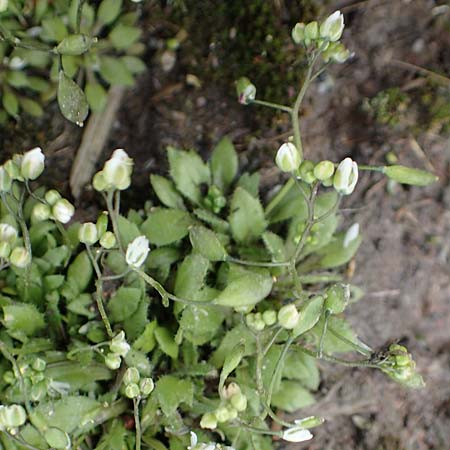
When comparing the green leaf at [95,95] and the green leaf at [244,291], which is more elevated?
the green leaf at [95,95]

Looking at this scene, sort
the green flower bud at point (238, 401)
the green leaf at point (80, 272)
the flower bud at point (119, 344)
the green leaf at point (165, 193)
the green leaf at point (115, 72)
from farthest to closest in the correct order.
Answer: the green leaf at point (115, 72)
the green leaf at point (165, 193)
the green leaf at point (80, 272)
the flower bud at point (119, 344)
the green flower bud at point (238, 401)

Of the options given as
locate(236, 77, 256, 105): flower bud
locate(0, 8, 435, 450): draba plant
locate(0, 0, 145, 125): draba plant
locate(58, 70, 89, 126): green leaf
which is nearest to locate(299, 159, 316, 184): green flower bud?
locate(0, 8, 435, 450): draba plant

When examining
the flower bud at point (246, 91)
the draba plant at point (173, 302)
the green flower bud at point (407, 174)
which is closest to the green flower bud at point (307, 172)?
the draba plant at point (173, 302)

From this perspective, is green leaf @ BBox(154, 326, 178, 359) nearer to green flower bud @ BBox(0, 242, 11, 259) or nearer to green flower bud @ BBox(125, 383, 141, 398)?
green flower bud @ BBox(125, 383, 141, 398)

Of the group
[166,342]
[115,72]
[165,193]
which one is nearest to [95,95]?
[115,72]

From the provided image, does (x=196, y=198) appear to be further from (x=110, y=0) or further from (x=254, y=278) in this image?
(x=110, y=0)

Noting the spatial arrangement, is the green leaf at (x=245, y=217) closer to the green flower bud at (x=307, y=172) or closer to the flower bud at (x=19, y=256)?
the green flower bud at (x=307, y=172)

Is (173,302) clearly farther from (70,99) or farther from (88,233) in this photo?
(70,99)

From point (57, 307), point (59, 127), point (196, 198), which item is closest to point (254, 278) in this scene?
point (196, 198)
